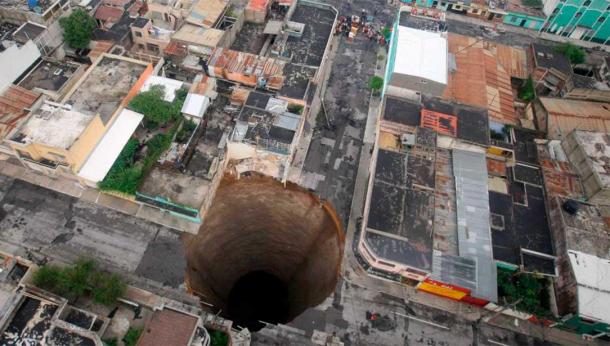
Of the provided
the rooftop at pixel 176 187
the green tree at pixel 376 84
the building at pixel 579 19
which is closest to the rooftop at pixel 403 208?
the green tree at pixel 376 84

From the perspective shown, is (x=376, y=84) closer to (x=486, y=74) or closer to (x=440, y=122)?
(x=440, y=122)

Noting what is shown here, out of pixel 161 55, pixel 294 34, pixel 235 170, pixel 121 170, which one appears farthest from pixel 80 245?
pixel 294 34

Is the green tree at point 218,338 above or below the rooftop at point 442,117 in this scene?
below

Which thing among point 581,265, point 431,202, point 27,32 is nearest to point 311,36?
point 431,202

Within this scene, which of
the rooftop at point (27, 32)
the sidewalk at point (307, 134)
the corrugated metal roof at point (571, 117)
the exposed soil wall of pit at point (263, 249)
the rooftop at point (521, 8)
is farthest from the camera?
the rooftop at point (521, 8)

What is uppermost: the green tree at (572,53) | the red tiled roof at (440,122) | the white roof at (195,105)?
the green tree at (572,53)

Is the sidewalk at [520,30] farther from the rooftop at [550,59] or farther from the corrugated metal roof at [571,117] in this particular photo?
the corrugated metal roof at [571,117]
